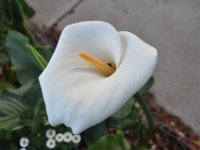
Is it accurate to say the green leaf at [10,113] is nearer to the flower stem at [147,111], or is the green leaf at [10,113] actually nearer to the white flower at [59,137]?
the white flower at [59,137]

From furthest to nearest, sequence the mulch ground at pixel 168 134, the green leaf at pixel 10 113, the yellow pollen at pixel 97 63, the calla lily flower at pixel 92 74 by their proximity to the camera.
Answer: the mulch ground at pixel 168 134, the green leaf at pixel 10 113, the yellow pollen at pixel 97 63, the calla lily flower at pixel 92 74

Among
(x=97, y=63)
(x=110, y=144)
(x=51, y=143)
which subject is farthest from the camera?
(x=51, y=143)

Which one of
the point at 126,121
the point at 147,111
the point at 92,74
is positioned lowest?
the point at 126,121

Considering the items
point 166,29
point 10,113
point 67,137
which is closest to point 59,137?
point 67,137

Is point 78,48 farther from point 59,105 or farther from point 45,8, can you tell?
point 45,8

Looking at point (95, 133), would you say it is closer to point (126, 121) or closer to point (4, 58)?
point (126, 121)

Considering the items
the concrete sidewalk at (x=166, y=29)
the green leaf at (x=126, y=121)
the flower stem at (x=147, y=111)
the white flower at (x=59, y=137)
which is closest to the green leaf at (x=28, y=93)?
the white flower at (x=59, y=137)
